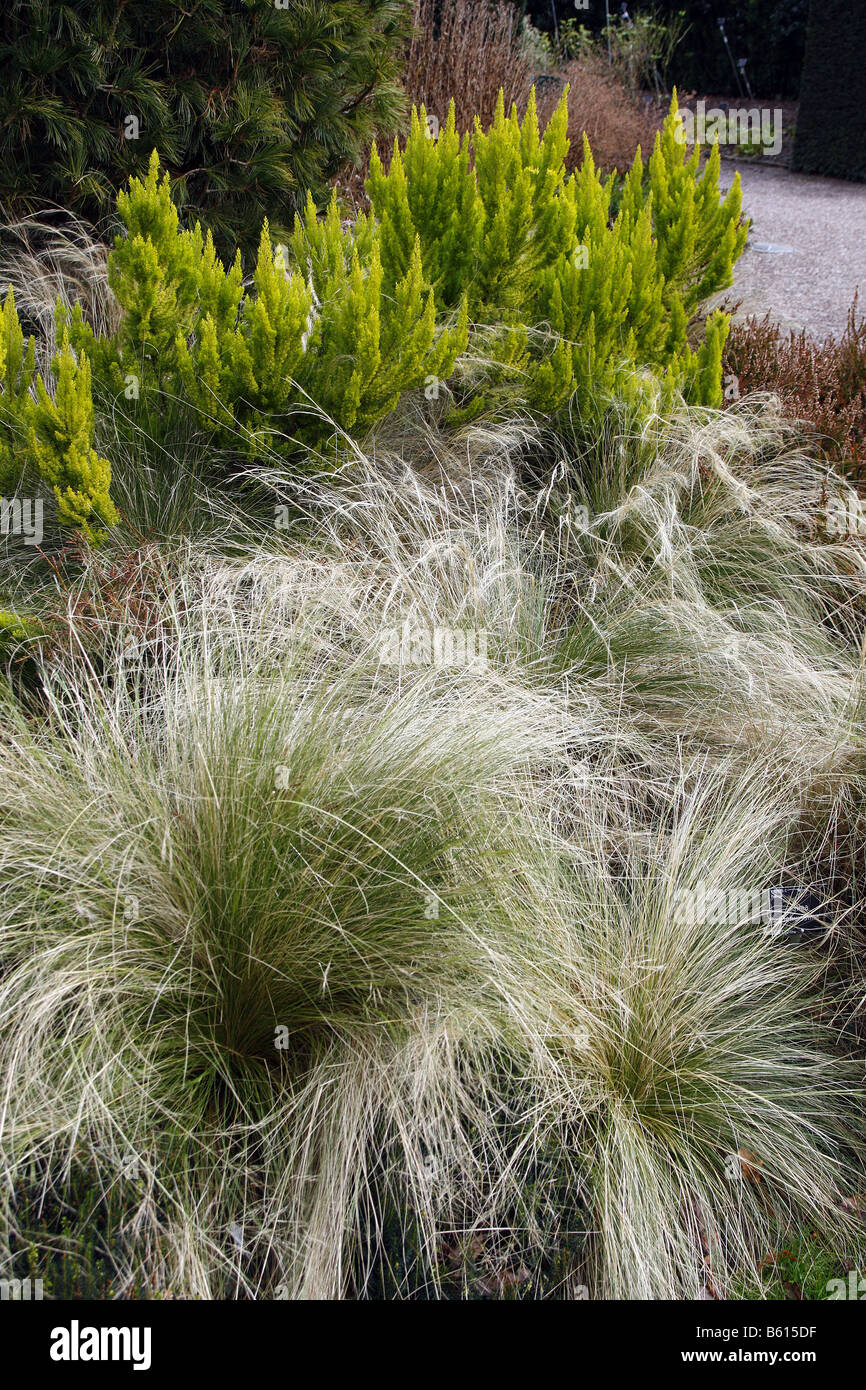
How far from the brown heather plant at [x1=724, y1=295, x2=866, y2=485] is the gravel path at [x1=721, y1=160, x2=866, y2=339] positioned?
743mm

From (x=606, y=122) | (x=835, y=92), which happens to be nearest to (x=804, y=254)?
(x=606, y=122)

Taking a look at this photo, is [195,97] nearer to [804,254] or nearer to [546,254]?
[546,254]

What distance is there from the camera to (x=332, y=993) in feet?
7.29

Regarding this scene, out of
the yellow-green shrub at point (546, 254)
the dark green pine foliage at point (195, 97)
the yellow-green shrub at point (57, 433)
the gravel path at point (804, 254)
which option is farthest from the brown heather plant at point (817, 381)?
the yellow-green shrub at point (57, 433)

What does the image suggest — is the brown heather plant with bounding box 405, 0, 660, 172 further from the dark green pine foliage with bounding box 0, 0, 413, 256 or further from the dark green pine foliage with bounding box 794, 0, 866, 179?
the dark green pine foliage with bounding box 0, 0, 413, 256

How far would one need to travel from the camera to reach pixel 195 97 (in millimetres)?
4219

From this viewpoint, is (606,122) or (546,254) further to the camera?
(606,122)

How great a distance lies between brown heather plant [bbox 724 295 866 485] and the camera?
13.9 ft

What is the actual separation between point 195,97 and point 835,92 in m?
9.85

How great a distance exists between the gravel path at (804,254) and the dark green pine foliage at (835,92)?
0.91ft

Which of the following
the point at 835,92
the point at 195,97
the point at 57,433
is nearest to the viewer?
the point at 57,433

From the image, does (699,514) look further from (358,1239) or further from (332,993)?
(358,1239)

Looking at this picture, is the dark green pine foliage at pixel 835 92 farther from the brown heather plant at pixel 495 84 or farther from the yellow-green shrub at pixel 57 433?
the yellow-green shrub at pixel 57 433

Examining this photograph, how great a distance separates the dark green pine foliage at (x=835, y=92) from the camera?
1111 centimetres
